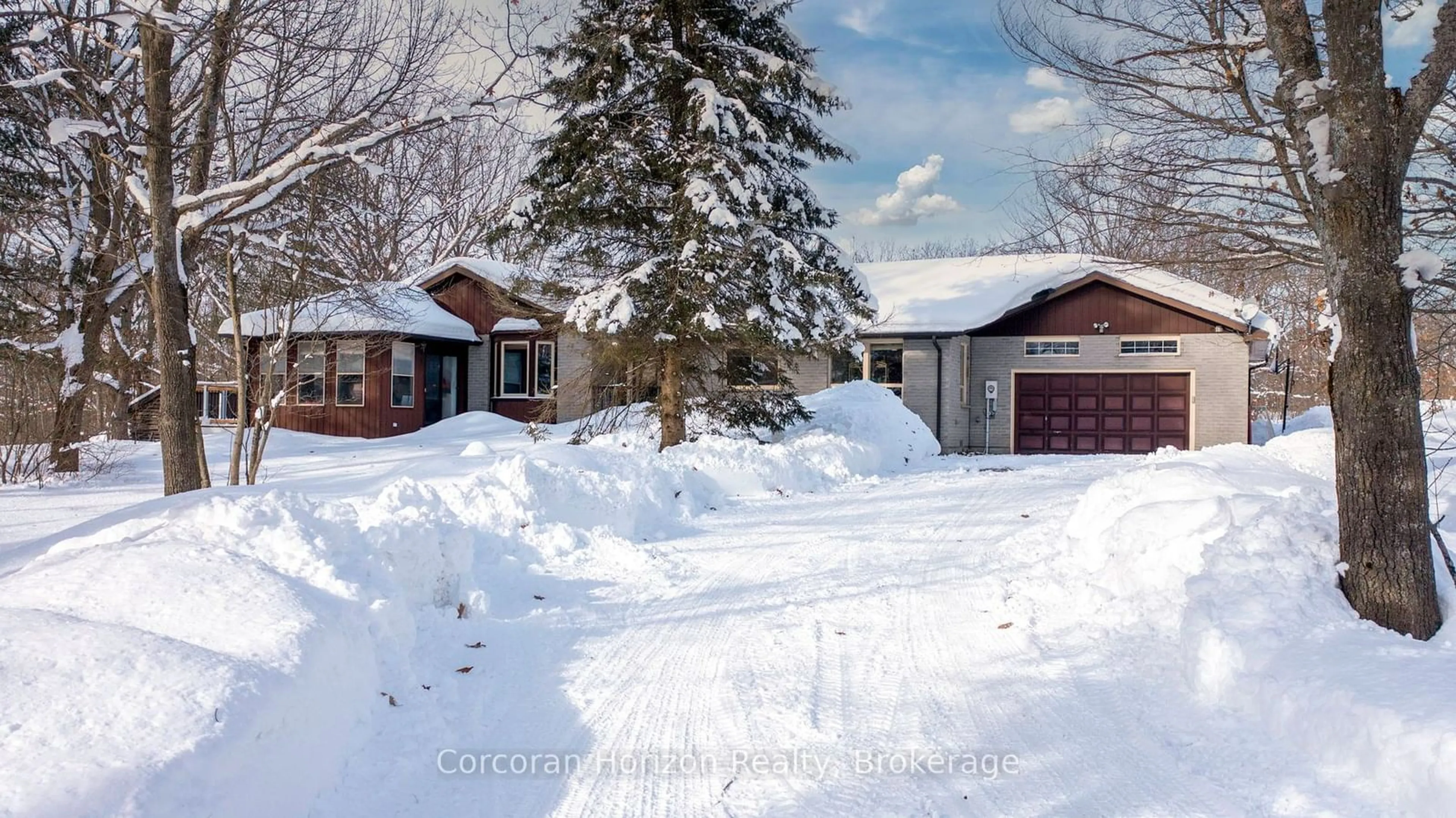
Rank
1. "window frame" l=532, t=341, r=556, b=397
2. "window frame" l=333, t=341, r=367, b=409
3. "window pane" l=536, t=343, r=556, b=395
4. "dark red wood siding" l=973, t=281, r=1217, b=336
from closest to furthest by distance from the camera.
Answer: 1. "dark red wood siding" l=973, t=281, r=1217, b=336
2. "window frame" l=333, t=341, r=367, b=409
3. "window frame" l=532, t=341, r=556, b=397
4. "window pane" l=536, t=343, r=556, b=395

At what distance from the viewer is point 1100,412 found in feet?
66.4

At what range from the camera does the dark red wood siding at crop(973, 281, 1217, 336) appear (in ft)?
64.2

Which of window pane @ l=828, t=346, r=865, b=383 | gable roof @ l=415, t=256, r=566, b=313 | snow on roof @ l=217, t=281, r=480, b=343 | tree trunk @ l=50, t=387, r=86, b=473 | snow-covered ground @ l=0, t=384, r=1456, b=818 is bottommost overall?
snow-covered ground @ l=0, t=384, r=1456, b=818

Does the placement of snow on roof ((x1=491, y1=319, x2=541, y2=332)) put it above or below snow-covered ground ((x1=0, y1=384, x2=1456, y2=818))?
above

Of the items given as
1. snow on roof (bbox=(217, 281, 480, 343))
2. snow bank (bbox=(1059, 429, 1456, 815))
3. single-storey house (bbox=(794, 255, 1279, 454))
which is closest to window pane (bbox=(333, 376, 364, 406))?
snow on roof (bbox=(217, 281, 480, 343))

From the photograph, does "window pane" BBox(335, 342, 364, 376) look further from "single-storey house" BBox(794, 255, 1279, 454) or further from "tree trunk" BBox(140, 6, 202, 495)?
"tree trunk" BBox(140, 6, 202, 495)

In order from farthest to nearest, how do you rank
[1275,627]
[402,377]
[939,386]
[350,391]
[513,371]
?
[513,371] → [402,377] → [350,391] → [939,386] → [1275,627]

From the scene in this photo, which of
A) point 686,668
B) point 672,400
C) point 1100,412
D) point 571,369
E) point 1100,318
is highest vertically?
point 1100,318

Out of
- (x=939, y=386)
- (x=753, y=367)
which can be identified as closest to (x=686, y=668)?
(x=753, y=367)

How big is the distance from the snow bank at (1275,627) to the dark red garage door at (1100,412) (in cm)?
1340

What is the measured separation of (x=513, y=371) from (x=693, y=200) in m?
14.1

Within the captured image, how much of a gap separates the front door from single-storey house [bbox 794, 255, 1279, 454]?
10.5 m

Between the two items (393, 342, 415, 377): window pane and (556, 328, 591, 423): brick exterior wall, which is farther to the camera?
(393, 342, 415, 377): window pane

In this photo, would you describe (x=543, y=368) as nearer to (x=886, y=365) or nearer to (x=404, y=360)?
(x=404, y=360)
